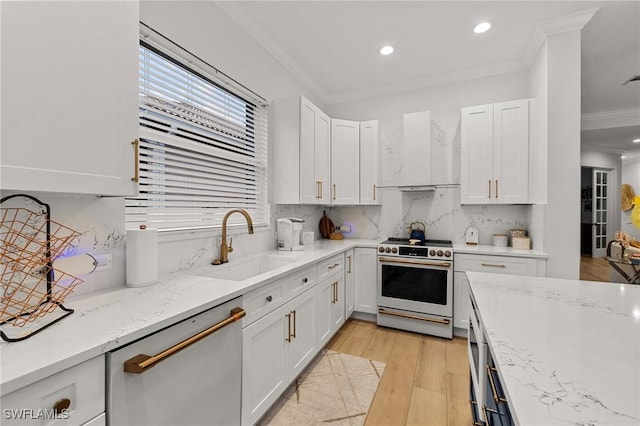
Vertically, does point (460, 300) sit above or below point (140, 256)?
below

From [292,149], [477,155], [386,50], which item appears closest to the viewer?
[292,149]

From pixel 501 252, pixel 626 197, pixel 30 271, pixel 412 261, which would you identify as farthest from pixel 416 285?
pixel 626 197

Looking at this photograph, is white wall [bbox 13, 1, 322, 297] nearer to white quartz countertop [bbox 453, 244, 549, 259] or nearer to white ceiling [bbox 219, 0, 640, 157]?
white ceiling [bbox 219, 0, 640, 157]

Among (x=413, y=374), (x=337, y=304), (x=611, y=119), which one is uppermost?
(x=611, y=119)

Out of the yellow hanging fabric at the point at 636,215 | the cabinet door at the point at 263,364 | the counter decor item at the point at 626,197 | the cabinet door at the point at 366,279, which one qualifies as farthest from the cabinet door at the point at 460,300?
the counter decor item at the point at 626,197

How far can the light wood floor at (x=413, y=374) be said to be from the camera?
1.76m

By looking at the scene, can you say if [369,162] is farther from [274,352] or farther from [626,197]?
[626,197]

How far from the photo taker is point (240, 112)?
235 centimetres

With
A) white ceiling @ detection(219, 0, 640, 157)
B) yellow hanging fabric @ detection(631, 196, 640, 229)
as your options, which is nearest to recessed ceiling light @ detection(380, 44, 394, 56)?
white ceiling @ detection(219, 0, 640, 157)

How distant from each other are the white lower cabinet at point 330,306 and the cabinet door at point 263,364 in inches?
23.7

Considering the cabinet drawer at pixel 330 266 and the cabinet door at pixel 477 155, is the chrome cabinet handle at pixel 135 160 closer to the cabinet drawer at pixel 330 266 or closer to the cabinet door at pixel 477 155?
the cabinet drawer at pixel 330 266

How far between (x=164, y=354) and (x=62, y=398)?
27 cm

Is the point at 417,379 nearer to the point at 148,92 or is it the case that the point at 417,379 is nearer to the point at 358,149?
the point at 358,149

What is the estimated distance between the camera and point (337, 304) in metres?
2.70
